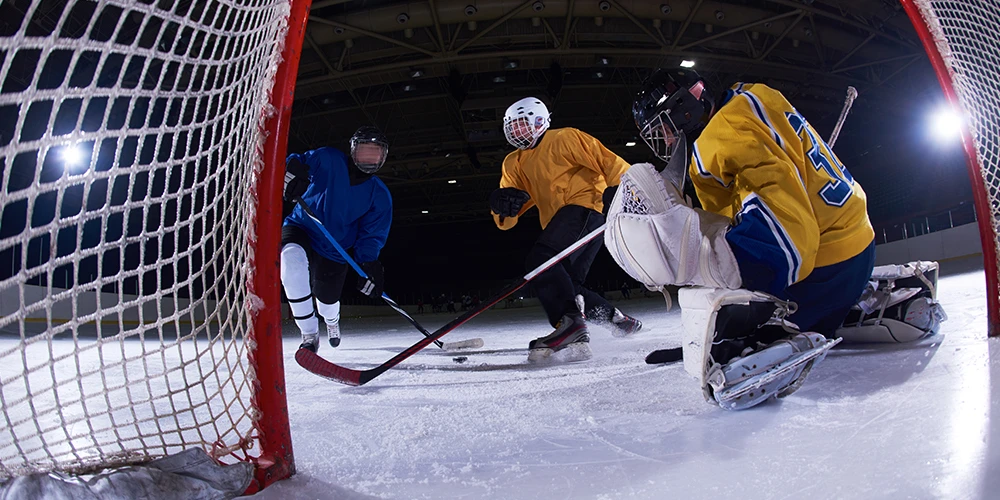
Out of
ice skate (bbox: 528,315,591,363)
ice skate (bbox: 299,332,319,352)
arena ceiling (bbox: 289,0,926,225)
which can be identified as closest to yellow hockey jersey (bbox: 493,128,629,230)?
ice skate (bbox: 528,315,591,363)

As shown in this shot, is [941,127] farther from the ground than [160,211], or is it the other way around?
[941,127]

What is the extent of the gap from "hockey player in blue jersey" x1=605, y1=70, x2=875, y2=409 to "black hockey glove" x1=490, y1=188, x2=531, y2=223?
3.97 ft

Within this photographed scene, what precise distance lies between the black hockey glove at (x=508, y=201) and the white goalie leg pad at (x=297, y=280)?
0.87 metres

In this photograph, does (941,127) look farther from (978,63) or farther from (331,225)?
(331,225)

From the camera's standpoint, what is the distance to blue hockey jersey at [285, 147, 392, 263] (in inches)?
104

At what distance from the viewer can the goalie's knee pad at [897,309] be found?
64.7 inches

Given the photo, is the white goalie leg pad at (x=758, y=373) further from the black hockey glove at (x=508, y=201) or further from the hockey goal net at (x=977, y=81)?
the black hockey glove at (x=508, y=201)

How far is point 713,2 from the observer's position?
7.61m

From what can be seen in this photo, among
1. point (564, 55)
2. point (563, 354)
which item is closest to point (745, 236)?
point (563, 354)

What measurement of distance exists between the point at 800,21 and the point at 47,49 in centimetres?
965

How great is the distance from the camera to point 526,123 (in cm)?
254

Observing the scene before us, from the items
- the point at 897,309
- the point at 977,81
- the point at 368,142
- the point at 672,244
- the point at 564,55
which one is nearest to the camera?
the point at 672,244

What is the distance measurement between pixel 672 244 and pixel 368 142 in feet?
5.63

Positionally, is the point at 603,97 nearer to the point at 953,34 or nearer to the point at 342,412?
the point at 953,34
